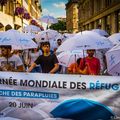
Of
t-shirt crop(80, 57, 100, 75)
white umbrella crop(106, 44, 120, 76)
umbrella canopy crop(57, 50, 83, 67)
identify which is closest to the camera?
white umbrella crop(106, 44, 120, 76)

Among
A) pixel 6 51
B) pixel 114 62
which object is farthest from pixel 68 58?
pixel 114 62

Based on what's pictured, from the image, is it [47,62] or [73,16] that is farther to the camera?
[73,16]

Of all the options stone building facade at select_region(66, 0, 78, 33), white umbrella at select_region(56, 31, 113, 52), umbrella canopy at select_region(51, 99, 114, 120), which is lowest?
umbrella canopy at select_region(51, 99, 114, 120)

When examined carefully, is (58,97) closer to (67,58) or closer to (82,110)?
(82,110)

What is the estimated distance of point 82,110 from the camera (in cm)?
730

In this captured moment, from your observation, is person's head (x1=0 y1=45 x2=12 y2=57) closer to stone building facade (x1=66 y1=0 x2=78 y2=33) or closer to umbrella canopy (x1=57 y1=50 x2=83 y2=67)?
umbrella canopy (x1=57 y1=50 x2=83 y2=67)

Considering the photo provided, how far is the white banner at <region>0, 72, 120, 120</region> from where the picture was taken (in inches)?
283

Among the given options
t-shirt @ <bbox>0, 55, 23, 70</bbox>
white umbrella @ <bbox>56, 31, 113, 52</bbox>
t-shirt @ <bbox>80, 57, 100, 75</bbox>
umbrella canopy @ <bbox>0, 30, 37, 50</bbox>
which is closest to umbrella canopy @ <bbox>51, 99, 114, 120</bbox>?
white umbrella @ <bbox>56, 31, 113, 52</bbox>

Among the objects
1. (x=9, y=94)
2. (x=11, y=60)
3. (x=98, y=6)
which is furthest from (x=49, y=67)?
(x=98, y=6)

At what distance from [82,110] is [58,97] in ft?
1.38

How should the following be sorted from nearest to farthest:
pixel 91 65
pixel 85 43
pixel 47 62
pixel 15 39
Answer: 1. pixel 85 43
2. pixel 91 65
3. pixel 47 62
4. pixel 15 39

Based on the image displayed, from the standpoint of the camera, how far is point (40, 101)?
7379 mm

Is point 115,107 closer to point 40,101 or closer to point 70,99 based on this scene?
point 70,99

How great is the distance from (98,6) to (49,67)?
49686 millimetres
